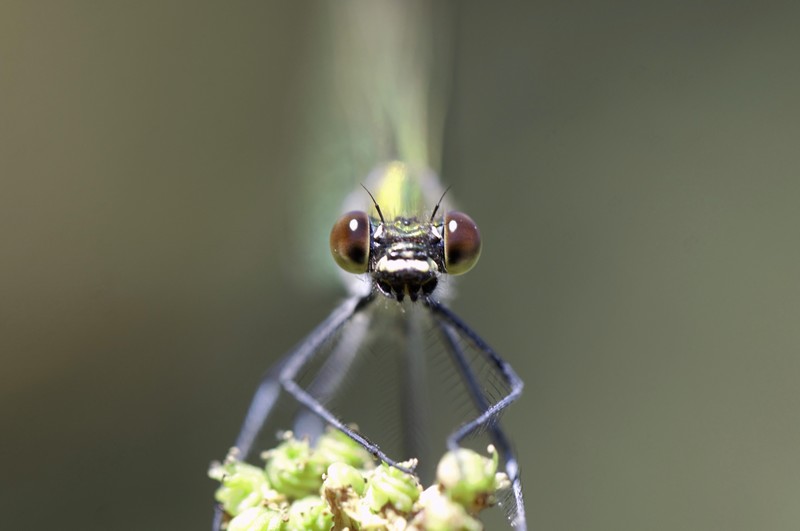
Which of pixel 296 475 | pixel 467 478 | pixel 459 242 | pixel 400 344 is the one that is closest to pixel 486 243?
pixel 400 344

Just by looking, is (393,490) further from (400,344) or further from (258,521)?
(400,344)

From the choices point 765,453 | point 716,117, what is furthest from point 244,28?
point 765,453

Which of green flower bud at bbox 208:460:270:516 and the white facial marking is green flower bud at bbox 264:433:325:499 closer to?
green flower bud at bbox 208:460:270:516

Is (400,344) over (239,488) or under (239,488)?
under

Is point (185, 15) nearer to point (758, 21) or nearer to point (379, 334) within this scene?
point (379, 334)

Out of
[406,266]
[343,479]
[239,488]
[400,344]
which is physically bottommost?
[400,344]

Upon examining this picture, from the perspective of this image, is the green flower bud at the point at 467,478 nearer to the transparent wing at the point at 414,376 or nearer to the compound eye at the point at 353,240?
the transparent wing at the point at 414,376

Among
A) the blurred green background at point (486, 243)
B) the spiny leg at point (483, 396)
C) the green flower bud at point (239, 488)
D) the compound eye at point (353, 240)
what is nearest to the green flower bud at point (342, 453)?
the green flower bud at point (239, 488)
